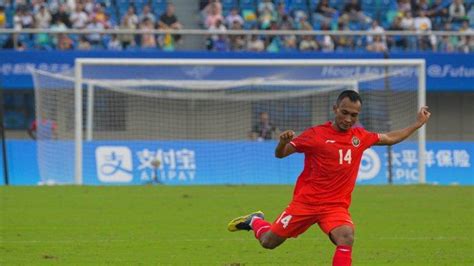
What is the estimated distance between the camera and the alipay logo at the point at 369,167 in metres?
25.8

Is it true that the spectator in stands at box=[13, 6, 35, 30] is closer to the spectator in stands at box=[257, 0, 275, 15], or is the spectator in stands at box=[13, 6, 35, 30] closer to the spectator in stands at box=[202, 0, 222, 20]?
the spectator in stands at box=[202, 0, 222, 20]

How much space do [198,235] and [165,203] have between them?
4.73 metres

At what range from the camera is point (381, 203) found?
1944 cm

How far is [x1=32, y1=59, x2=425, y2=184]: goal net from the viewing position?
25.1 metres

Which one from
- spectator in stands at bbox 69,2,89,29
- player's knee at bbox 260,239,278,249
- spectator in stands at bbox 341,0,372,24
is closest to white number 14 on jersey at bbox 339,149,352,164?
player's knee at bbox 260,239,278,249

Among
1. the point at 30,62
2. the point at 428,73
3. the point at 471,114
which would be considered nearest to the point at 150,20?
the point at 30,62

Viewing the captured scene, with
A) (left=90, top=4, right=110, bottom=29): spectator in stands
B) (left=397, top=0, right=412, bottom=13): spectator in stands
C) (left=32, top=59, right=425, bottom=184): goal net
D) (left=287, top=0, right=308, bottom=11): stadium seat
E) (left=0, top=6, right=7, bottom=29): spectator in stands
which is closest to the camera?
(left=32, top=59, right=425, bottom=184): goal net

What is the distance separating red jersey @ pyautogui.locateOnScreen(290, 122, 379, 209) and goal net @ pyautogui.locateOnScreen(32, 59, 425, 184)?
47.6ft

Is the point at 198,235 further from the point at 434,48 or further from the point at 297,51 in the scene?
the point at 434,48

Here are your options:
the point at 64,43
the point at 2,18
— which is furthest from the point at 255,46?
the point at 2,18

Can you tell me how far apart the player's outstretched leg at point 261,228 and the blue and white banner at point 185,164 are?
13.8 meters

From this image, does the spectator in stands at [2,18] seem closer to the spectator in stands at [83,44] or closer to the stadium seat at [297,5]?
the spectator in stands at [83,44]

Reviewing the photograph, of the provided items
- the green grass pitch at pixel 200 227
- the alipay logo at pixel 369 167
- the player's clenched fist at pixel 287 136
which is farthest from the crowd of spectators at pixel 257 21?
the player's clenched fist at pixel 287 136

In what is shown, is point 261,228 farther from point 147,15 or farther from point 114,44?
point 147,15
